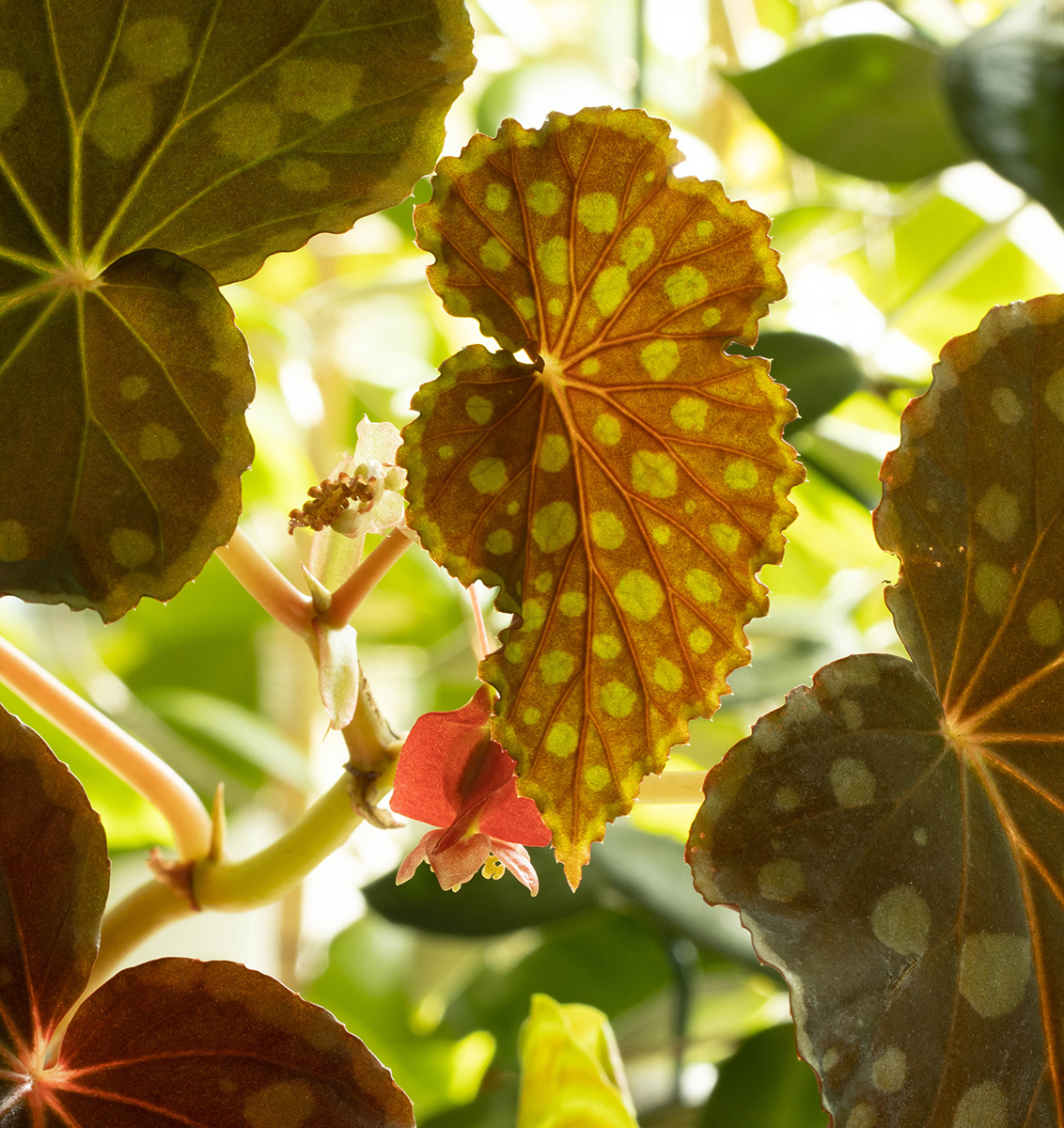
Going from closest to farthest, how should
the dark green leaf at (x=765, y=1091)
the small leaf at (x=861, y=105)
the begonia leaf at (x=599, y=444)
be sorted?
the begonia leaf at (x=599, y=444) < the dark green leaf at (x=765, y=1091) < the small leaf at (x=861, y=105)

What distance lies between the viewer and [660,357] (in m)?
0.25

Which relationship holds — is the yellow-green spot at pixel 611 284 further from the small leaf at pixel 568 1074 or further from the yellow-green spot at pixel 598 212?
the small leaf at pixel 568 1074

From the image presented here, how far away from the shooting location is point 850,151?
0.70 meters

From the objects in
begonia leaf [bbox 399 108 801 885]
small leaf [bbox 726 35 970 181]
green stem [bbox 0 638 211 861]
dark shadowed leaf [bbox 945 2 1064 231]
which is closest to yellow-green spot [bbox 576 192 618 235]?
begonia leaf [bbox 399 108 801 885]

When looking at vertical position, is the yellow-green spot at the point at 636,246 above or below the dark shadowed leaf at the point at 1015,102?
below

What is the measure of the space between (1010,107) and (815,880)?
423 millimetres

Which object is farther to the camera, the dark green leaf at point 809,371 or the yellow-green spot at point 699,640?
the dark green leaf at point 809,371

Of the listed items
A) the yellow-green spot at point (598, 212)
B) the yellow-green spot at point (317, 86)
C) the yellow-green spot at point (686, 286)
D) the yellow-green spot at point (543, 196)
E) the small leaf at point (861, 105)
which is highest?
the small leaf at point (861, 105)

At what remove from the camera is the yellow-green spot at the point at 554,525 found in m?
0.25

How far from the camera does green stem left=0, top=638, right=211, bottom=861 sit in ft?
1.06

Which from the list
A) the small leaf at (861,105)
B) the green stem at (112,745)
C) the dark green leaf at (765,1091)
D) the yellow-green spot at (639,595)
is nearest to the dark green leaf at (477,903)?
the dark green leaf at (765,1091)

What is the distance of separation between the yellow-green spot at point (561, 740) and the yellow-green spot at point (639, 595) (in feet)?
0.10

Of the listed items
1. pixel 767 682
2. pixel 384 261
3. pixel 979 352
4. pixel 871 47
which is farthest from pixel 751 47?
pixel 979 352

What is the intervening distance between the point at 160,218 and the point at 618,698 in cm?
16
